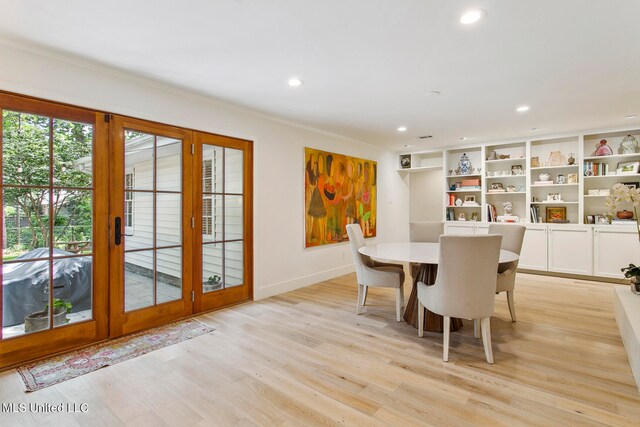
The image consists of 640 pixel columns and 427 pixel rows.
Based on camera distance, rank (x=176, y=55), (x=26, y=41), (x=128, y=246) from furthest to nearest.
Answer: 1. (x=128, y=246)
2. (x=176, y=55)
3. (x=26, y=41)

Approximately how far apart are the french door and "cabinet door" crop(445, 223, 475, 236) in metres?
4.36

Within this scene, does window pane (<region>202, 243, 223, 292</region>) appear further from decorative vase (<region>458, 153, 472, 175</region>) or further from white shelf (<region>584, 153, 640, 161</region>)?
white shelf (<region>584, 153, 640, 161</region>)

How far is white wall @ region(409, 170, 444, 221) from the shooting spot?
7.36m

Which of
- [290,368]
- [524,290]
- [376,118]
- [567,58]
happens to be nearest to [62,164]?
[290,368]

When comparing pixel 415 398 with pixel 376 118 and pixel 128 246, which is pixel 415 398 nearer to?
pixel 128 246

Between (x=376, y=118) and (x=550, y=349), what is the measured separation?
3211 mm

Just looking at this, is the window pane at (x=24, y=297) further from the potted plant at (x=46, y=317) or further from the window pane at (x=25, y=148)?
the window pane at (x=25, y=148)

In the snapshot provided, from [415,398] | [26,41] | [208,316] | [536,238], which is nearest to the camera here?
[415,398]

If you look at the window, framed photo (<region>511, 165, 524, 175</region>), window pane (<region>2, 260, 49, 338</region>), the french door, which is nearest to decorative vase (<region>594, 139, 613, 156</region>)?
framed photo (<region>511, 165, 524, 175</region>)

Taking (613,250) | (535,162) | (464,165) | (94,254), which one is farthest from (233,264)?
(613,250)

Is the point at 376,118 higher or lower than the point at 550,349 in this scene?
higher

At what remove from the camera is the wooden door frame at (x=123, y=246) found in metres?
2.88

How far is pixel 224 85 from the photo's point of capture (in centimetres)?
322

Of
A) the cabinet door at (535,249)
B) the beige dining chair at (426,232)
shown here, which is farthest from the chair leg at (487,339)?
the cabinet door at (535,249)
